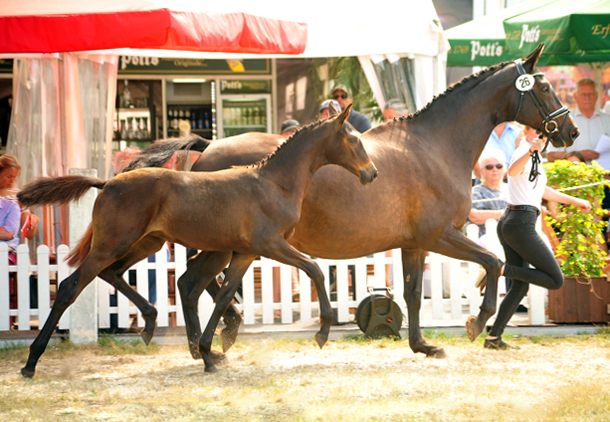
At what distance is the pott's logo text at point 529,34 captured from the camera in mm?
9070

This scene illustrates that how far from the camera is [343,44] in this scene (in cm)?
834

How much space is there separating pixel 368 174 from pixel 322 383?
1480mm

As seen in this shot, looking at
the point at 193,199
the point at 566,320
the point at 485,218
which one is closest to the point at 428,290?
the point at 485,218

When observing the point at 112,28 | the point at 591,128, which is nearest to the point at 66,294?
the point at 112,28

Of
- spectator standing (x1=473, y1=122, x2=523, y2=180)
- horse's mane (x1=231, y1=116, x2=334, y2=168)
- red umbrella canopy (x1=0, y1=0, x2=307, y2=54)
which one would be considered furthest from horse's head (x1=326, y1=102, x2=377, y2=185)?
spectator standing (x1=473, y1=122, x2=523, y2=180)

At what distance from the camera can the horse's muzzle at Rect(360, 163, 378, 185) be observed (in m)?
5.19

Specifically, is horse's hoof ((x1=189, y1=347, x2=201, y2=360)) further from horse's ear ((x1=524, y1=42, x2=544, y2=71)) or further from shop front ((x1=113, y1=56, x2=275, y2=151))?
shop front ((x1=113, y1=56, x2=275, y2=151))

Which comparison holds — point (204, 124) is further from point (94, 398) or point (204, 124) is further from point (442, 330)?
point (94, 398)

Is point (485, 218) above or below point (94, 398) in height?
above

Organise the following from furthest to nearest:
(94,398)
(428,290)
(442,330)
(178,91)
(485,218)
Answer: (178,91) < (428,290) < (485,218) < (442,330) < (94,398)

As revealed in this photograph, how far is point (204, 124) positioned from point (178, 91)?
72 centimetres

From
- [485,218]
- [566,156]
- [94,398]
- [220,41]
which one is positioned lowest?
[94,398]

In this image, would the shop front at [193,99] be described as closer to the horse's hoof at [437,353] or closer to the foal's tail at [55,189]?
the foal's tail at [55,189]

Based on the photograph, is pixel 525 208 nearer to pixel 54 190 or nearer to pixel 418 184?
pixel 418 184
